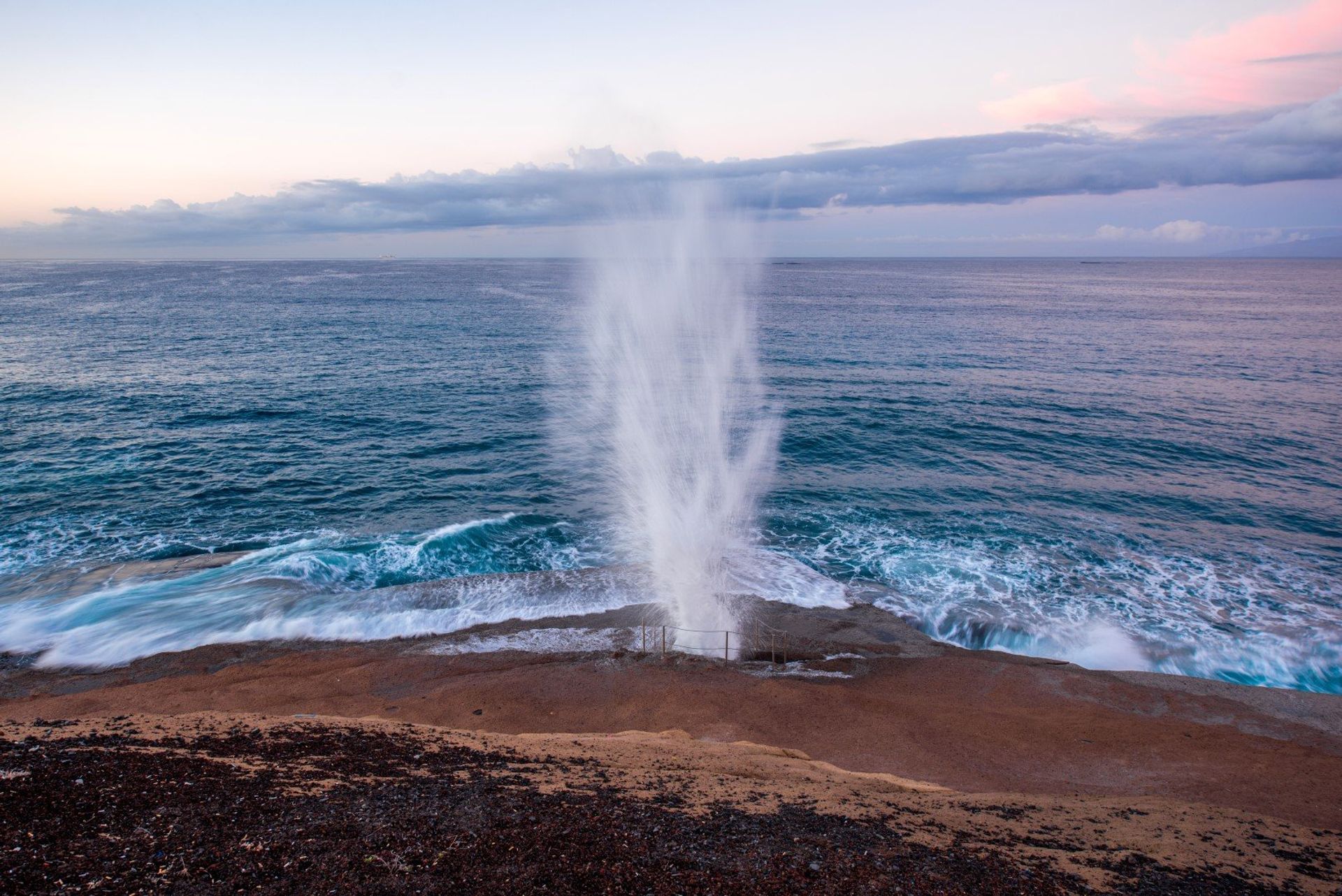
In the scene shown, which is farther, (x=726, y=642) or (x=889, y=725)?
(x=726, y=642)

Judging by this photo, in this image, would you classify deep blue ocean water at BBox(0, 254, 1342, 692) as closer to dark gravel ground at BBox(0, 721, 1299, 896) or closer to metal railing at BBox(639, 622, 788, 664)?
metal railing at BBox(639, 622, 788, 664)

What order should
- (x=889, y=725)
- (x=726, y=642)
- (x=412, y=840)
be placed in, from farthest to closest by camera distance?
(x=726, y=642), (x=889, y=725), (x=412, y=840)

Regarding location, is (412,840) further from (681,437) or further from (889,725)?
(681,437)

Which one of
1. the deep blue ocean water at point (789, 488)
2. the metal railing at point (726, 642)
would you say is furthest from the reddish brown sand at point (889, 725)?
the deep blue ocean water at point (789, 488)

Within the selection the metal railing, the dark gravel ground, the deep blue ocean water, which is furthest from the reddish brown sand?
the deep blue ocean water

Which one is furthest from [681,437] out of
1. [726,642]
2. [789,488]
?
[726,642]

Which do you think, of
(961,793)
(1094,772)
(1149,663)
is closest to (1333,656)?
(1149,663)
